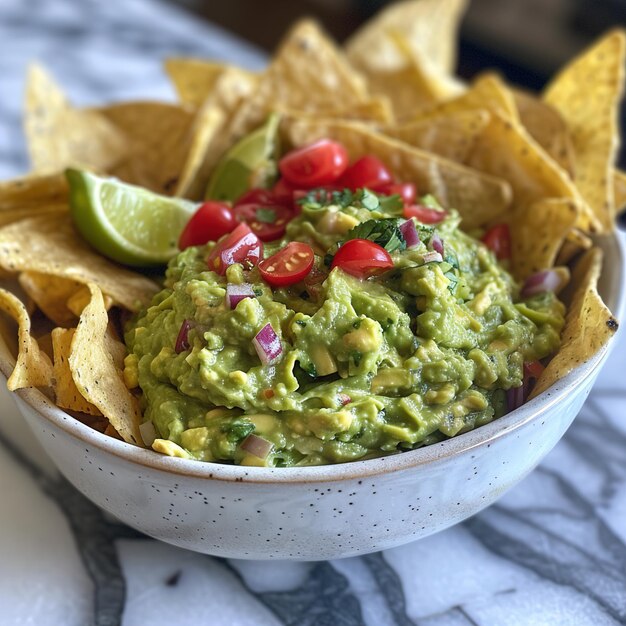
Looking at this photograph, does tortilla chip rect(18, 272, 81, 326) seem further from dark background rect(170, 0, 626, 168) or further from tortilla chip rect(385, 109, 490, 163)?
dark background rect(170, 0, 626, 168)

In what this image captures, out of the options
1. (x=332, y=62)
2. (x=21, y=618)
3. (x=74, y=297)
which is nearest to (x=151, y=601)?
(x=21, y=618)

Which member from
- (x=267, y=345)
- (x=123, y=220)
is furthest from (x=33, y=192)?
(x=267, y=345)

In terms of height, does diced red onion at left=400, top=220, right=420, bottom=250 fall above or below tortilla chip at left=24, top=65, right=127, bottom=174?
above

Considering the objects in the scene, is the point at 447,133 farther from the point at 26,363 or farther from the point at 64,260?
the point at 26,363

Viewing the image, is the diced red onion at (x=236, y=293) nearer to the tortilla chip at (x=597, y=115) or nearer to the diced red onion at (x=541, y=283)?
the diced red onion at (x=541, y=283)

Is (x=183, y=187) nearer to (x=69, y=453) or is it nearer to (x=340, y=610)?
(x=69, y=453)

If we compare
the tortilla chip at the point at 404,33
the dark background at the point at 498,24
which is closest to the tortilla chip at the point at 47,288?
the tortilla chip at the point at 404,33

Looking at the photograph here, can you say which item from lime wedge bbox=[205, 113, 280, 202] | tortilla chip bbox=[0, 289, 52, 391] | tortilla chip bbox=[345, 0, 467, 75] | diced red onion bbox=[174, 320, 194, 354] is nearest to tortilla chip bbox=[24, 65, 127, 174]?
lime wedge bbox=[205, 113, 280, 202]
